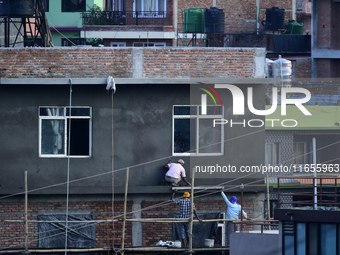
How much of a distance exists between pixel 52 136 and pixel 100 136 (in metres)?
1.35

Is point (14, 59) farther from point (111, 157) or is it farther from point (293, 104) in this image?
point (293, 104)

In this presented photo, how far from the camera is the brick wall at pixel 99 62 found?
23.5m

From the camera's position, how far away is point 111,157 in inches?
941

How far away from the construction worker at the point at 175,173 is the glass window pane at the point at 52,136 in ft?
9.94

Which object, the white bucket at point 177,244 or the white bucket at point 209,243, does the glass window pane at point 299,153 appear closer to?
the white bucket at point 209,243

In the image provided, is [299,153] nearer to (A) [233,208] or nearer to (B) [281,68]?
(B) [281,68]

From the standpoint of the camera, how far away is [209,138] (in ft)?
79.7

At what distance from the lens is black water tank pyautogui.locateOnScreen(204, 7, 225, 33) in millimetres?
42250

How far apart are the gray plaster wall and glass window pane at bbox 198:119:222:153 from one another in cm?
66

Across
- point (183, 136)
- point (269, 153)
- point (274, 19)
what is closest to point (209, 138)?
point (183, 136)

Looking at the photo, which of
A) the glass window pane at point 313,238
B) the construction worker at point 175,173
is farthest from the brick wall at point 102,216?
the glass window pane at point 313,238

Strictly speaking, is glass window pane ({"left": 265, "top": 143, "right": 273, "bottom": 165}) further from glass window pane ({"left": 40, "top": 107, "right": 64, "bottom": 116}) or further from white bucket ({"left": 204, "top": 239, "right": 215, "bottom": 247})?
glass window pane ({"left": 40, "top": 107, "right": 64, "bottom": 116})

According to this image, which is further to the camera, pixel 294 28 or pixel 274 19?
pixel 294 28

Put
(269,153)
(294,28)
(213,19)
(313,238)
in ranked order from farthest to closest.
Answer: (294,28) → (213,19) → (269,153) → (313,238)
